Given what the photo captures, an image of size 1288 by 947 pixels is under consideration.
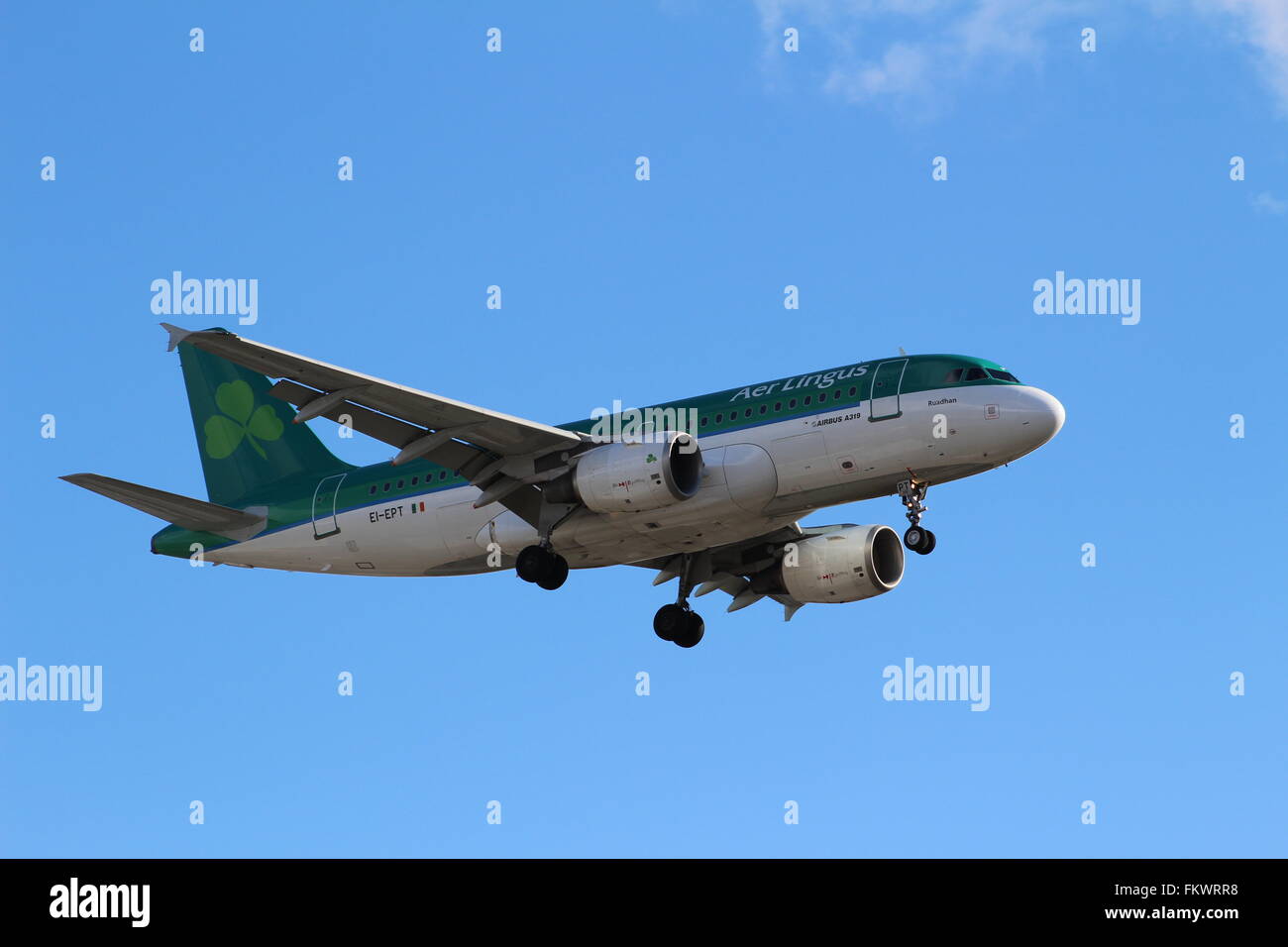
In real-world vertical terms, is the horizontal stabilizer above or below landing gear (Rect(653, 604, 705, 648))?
above

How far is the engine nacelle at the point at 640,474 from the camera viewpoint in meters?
38.2

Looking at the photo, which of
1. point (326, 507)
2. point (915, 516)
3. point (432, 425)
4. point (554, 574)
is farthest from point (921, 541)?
point (326, 507)

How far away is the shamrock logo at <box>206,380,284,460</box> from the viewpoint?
48969 mm

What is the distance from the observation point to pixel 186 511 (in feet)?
147

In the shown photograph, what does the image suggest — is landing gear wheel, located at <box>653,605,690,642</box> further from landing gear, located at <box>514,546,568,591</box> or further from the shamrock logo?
the shamrock logo

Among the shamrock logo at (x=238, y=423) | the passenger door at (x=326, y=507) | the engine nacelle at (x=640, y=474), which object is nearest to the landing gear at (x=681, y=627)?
the engine nacelle at (x=640, y=474)

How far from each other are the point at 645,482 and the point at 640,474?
24 centimetres

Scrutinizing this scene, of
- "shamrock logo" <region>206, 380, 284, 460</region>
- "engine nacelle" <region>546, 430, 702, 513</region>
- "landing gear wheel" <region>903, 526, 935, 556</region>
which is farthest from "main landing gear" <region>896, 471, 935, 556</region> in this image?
"shamrock logo" <region>206, 380, 284, 460</region>

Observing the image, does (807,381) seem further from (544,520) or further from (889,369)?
(544,520)

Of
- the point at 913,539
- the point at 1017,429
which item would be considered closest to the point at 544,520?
the point at 913,539

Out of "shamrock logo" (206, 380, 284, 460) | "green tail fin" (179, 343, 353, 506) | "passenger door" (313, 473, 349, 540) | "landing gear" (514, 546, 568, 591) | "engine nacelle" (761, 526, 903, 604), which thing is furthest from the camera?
"shamrock logo" (206, 380, 284, 460)

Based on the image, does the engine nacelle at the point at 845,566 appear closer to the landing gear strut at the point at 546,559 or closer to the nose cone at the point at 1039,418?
the landing gear strut at the point at 546,559

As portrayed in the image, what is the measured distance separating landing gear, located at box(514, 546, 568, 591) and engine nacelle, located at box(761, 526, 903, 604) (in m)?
7.02

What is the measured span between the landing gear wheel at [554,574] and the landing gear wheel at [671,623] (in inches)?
223
